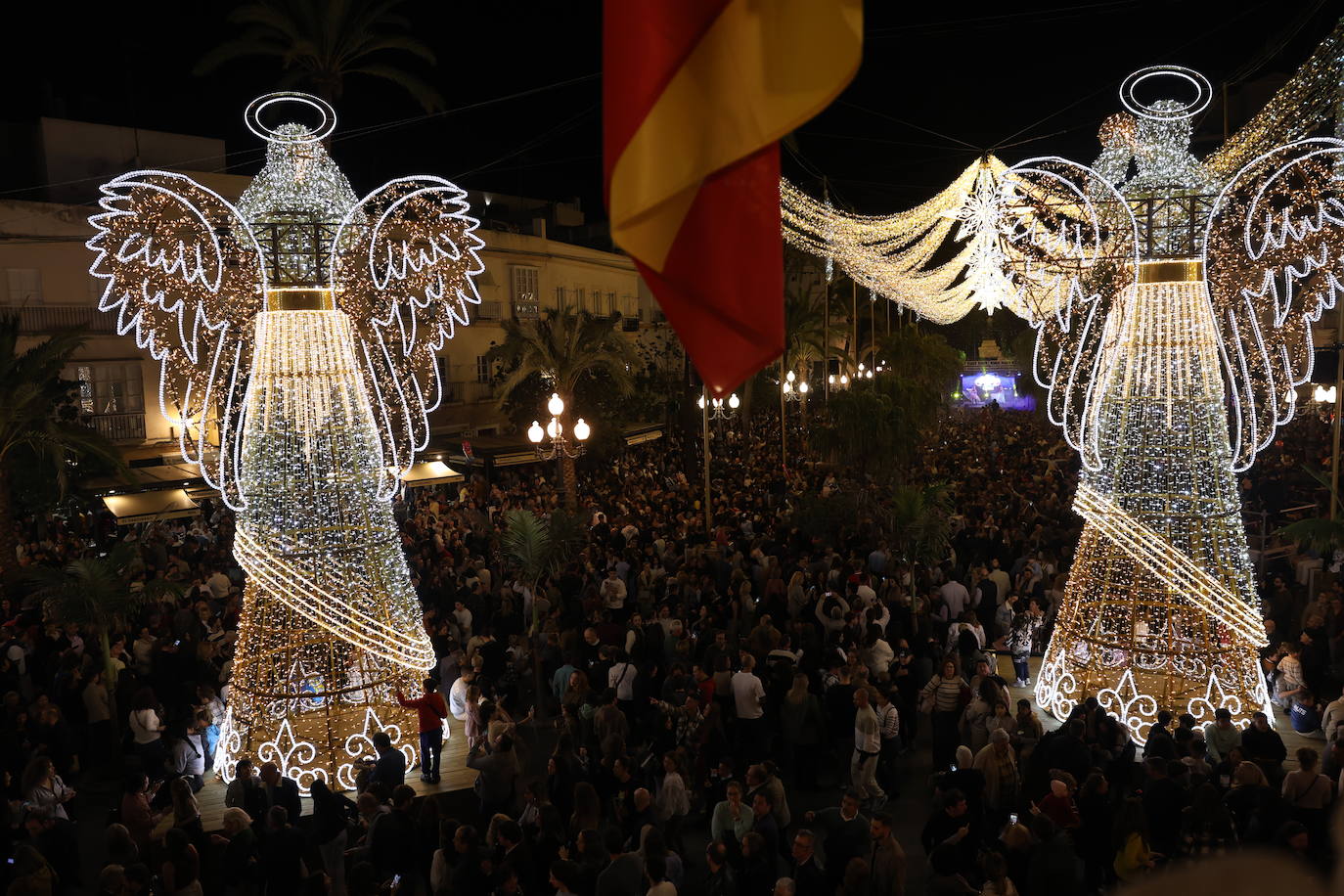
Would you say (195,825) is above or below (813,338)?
below

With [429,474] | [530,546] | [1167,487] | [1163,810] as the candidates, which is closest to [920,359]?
[429,474]

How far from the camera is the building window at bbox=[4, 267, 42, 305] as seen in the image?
26.7 m

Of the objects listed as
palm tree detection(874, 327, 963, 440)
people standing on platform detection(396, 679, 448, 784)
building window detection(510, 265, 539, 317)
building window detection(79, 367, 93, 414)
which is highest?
building window detection(510, 265, 539, 317)

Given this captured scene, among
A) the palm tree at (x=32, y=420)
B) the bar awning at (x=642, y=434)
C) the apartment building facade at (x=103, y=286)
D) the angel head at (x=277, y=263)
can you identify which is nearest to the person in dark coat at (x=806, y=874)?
the angel head at (x=277, y=263)

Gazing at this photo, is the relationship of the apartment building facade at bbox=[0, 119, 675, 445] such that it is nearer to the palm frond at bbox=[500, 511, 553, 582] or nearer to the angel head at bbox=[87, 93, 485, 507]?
the palm frond at bbox=[500, 511, 553, 582]

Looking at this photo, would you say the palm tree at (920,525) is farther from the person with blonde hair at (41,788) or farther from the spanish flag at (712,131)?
the spanish flag at (712,131)

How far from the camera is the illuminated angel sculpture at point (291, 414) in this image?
34.0 ft

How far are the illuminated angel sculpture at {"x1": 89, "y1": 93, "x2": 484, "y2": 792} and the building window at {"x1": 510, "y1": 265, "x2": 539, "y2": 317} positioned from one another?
27499 mm

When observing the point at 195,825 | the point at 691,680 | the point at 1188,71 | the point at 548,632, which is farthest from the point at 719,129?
the point at 548,632

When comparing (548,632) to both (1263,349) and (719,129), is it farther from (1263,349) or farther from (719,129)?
(719,129)

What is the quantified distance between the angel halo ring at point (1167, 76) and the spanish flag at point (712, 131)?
943 centimetres

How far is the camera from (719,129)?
2.63 meters

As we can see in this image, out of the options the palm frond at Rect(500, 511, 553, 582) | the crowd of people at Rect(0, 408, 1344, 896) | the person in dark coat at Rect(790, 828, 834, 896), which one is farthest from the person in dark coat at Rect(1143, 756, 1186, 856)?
the palm frond at Rect(500, 511, 553, 582)

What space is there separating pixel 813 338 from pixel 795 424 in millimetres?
3406
